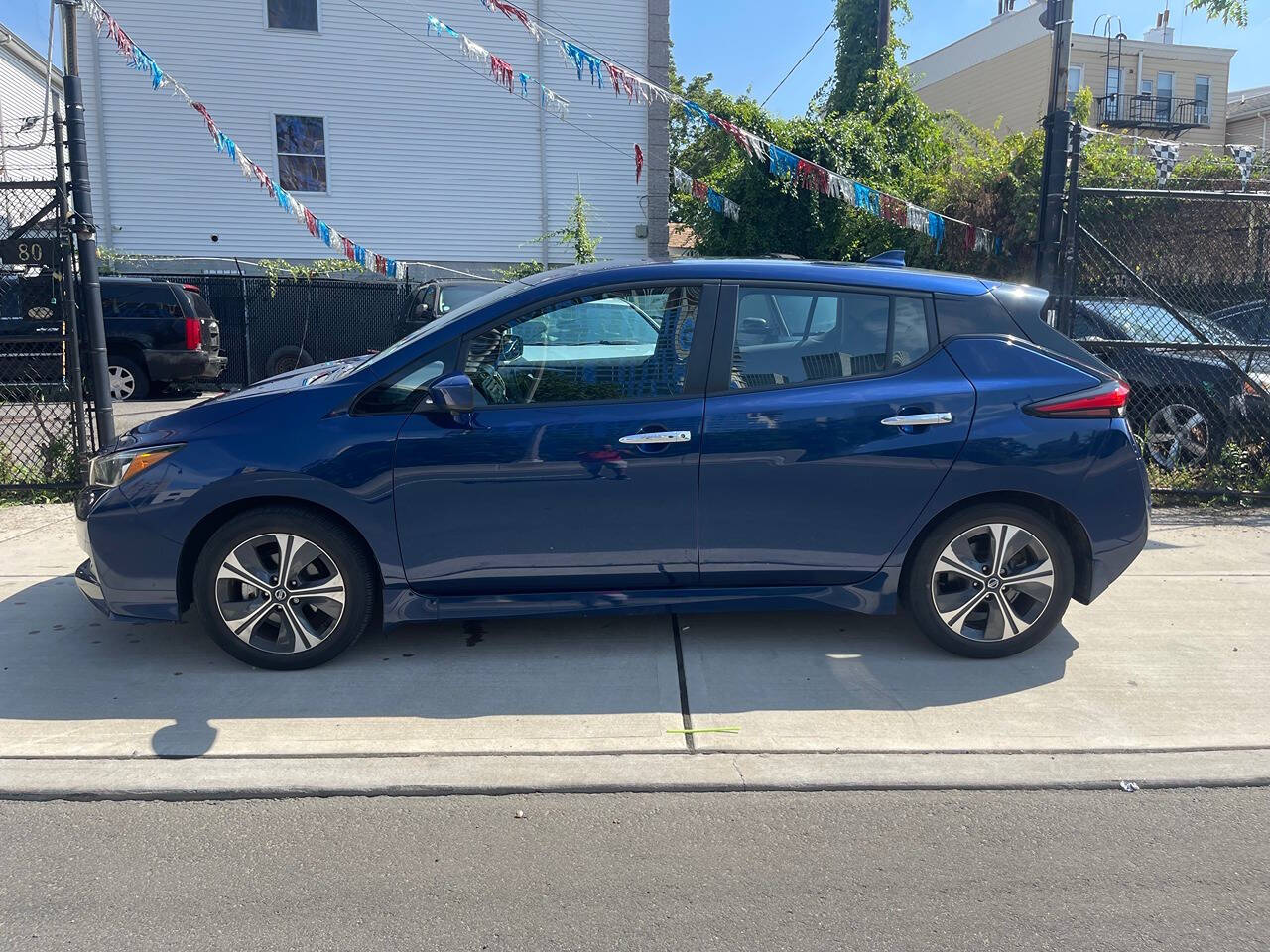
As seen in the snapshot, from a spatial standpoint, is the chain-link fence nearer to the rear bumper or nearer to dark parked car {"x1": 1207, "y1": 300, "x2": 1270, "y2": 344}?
dark parked car {"x1": 1207, "y1": 300, "x2": 1270, "y2": 344}

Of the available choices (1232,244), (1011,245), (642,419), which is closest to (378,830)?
(642,419)

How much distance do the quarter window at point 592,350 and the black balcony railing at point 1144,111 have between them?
110 feet

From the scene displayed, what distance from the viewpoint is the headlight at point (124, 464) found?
432cm

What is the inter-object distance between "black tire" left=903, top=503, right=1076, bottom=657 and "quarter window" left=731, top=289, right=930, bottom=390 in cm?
78

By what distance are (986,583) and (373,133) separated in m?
16.9

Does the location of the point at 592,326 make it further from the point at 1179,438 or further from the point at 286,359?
the point at 286,359

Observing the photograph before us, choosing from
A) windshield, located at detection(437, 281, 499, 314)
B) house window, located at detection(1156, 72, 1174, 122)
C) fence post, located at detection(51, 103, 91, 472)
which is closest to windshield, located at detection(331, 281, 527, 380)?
fence post, located at detection(51, 103, 91, 472)

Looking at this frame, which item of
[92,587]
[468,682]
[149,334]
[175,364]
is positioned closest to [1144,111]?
[175,364]

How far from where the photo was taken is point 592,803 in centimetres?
352

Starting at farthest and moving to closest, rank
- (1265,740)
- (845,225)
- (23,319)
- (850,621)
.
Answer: (845,225) < (23,319) < (850,621) < (1265,740)

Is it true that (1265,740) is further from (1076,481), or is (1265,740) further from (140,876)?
(140,876)

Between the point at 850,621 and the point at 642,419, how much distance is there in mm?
1663

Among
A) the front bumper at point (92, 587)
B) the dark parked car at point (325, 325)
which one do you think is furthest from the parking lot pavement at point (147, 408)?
the front bumper at point (92, 587)

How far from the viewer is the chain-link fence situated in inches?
303
